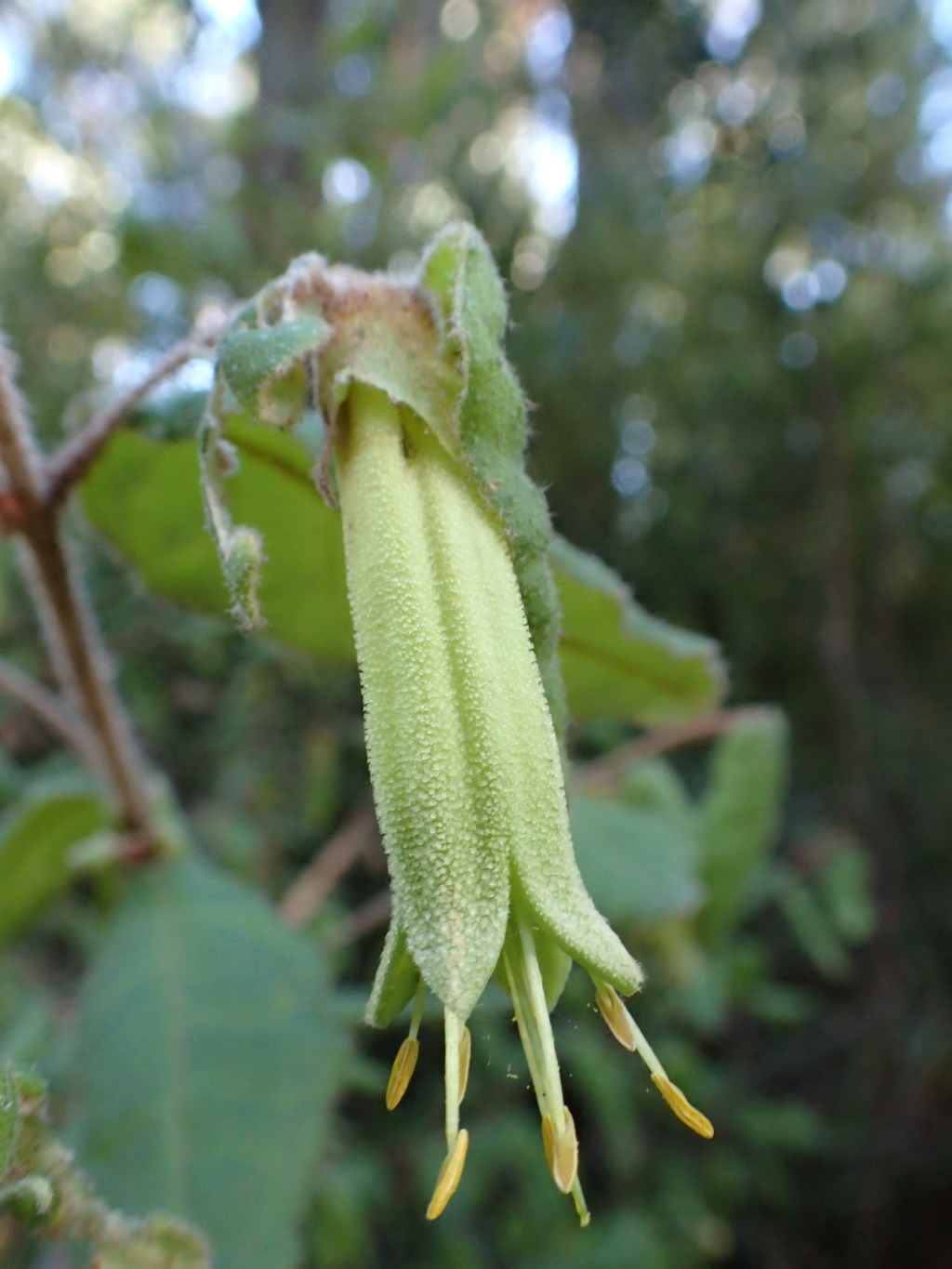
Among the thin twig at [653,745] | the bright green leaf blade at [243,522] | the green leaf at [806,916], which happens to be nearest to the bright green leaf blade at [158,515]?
the bright green leaf blade at [243,522]

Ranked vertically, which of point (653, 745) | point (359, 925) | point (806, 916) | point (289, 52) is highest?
point (289, 52)

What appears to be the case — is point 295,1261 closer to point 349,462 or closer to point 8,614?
point 349,462

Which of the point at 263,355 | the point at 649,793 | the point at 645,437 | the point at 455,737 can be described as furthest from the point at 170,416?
the point at 645,437

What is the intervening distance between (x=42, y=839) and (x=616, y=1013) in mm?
839

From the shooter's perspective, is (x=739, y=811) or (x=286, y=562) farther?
(x=739, y=811)

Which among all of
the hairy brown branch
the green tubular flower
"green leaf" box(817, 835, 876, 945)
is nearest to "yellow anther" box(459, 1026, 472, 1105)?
the green tubular flower

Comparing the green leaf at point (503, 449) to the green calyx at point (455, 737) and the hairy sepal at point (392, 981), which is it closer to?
the green calyx at point (455, 737)

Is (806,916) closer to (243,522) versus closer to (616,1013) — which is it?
(243,522)

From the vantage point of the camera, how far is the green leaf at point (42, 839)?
42.1 inches

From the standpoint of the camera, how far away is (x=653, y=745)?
1521 millimetres

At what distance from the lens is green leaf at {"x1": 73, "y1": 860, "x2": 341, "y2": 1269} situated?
2.65 ft

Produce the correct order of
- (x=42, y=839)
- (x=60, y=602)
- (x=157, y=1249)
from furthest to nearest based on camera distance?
(x=42, y=839), (x=60, y=602), (x=157, y=1249)

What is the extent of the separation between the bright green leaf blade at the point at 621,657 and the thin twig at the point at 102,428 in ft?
1.01

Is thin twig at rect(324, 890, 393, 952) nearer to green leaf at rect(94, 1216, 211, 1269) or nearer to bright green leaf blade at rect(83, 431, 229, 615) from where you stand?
bright green leaf blade at rect(83, 431, 229, 615)
